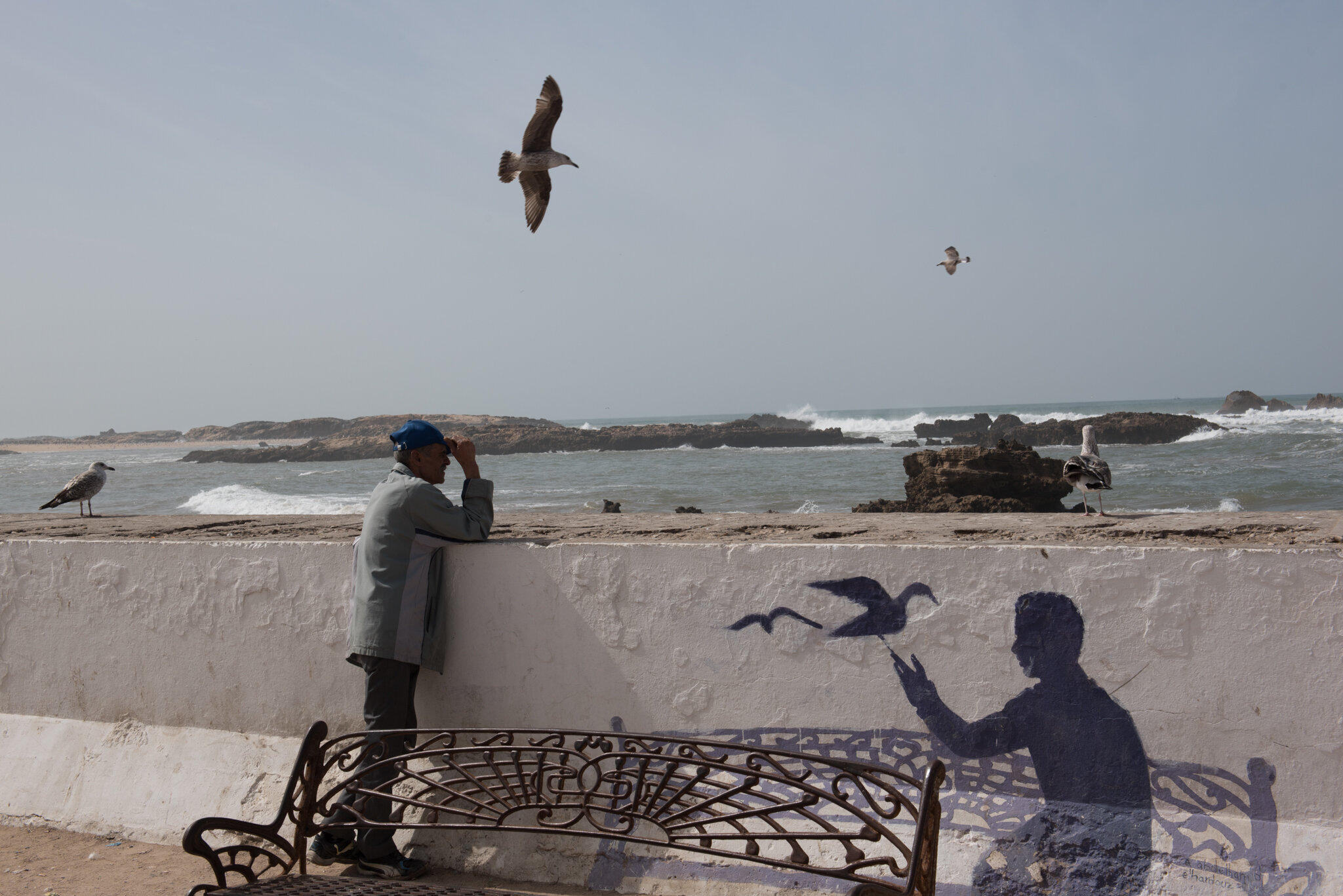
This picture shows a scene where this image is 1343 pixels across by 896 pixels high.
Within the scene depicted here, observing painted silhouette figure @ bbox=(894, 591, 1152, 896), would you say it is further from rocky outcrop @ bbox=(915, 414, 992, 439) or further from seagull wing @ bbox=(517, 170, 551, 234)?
rocky outcrop @ bbox=(915, 414, 992, 439)

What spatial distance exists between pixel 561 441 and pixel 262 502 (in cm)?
3277

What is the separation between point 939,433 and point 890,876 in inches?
2421

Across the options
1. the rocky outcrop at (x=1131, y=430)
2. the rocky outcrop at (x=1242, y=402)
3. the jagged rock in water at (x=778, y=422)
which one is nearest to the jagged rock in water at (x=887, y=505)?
the rocky outcrop at (x=1131, y=430)

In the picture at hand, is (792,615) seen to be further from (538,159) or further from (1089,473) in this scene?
(538,159)

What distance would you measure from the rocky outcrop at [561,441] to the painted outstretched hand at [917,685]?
5420cm

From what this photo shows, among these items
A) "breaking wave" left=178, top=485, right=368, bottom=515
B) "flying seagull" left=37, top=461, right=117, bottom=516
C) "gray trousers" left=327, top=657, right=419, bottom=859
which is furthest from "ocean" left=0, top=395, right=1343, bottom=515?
"gray trousers" left=327, top=657, right=419, bottom=859

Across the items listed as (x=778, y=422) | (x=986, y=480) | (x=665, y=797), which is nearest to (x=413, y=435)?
(x=665, y=797)

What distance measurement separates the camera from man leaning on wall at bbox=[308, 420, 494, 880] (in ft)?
8.91

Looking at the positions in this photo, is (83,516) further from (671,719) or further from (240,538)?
(671,719)

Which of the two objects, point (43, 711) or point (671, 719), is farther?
point (43, 711)

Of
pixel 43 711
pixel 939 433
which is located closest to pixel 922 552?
pixel 43 711

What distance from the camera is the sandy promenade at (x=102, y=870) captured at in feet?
8.93

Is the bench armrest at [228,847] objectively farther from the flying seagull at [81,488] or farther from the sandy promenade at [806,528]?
the flying seagull at [81,488]

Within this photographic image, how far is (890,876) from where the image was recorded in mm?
2441
